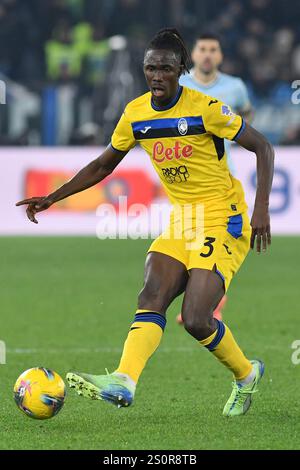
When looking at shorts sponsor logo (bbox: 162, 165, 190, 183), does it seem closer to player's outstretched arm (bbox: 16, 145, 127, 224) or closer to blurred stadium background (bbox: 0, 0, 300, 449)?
player's outstretched arm (bbox: 16, 145, 127, 224)

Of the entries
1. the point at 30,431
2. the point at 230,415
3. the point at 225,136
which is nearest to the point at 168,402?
the point at 230,415

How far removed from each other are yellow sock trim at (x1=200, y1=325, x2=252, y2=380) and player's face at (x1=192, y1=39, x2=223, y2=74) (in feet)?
11.7

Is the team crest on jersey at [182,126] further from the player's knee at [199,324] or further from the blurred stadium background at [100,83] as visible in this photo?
the blurred stadium background at [100,83]

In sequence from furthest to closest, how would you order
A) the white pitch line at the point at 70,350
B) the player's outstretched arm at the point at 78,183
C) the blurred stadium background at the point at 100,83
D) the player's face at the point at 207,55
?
the blurred stadium background at the point at 100,83
the player's face at the point at 207,55
the white pitch line at the point at 70,350
the player's outstretched arm at the point at 78,183

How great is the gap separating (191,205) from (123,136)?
520mm

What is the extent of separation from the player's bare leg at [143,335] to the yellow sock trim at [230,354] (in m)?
0.32

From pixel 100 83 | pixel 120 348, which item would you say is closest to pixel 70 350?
pixel 120 348

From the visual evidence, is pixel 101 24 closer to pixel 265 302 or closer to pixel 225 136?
pixel 265 302

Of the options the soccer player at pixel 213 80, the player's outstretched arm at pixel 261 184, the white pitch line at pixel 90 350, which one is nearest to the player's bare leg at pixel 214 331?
the player's outstretched arm at pixel 261 184

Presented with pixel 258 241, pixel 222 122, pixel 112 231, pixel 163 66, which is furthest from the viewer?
pixel 112 231

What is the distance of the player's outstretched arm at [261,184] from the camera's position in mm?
5930

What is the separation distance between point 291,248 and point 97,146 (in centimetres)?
341

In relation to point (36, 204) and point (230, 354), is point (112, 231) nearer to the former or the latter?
point (36, 204)

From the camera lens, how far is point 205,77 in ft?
31.1
